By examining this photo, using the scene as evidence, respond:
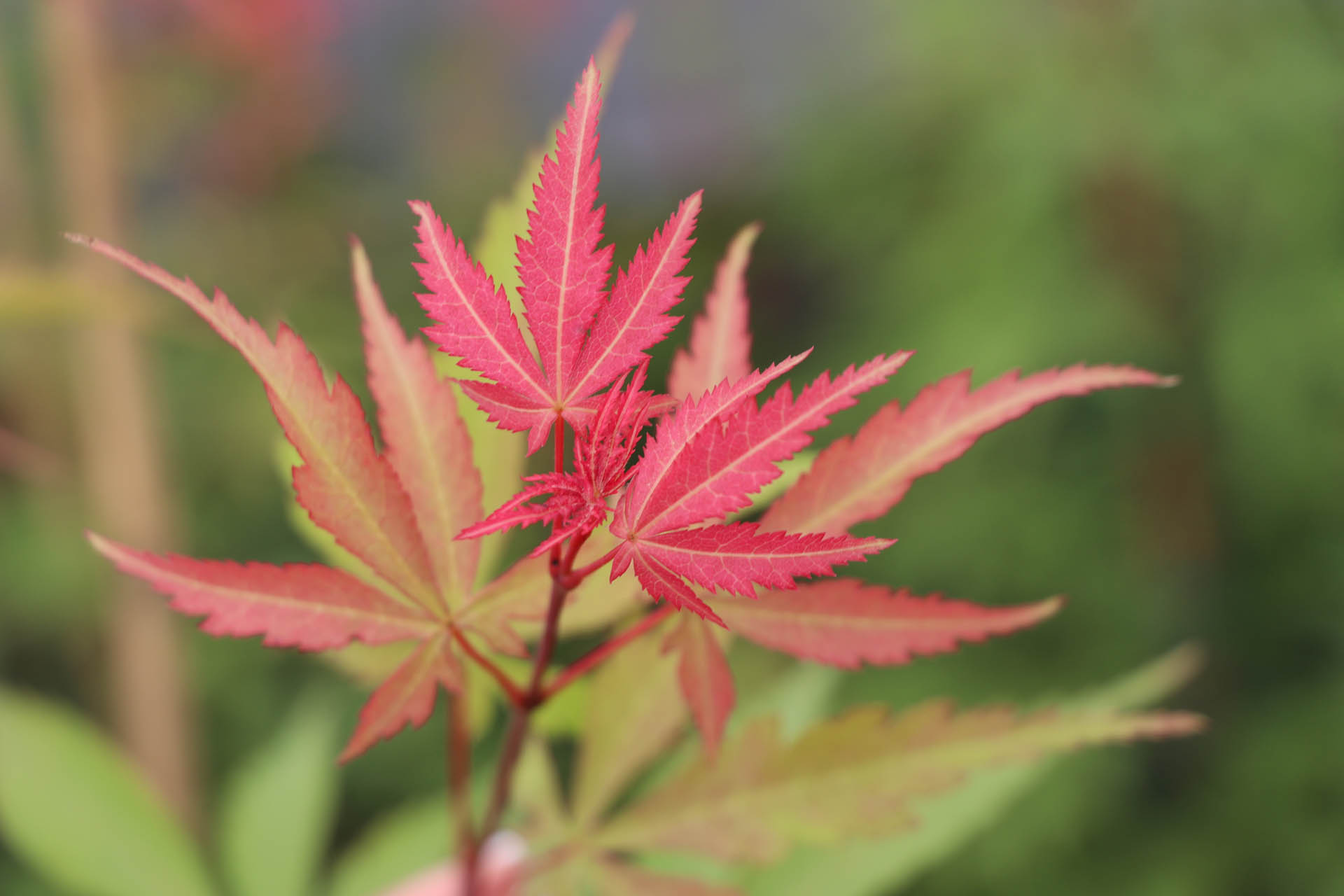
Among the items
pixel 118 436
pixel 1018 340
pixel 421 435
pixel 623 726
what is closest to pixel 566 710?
pixel 623 726

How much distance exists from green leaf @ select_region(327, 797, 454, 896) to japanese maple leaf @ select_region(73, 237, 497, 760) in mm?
285

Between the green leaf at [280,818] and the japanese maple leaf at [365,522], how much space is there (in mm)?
272

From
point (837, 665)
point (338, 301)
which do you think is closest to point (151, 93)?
point (338, 301)

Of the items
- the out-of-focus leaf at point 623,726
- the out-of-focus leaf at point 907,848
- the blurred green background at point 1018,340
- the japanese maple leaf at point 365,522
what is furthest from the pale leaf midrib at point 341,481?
the blurred green background at point 1018,340

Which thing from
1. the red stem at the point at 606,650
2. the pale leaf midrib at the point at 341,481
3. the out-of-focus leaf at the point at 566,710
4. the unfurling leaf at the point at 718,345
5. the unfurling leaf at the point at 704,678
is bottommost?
the unfurling leaf at the point at 704,678

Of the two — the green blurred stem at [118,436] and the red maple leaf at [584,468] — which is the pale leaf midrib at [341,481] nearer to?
the red maple leaf at [584,468]

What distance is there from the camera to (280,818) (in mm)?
458

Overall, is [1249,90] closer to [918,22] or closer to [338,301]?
[918,22]

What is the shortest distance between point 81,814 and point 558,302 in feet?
1.21

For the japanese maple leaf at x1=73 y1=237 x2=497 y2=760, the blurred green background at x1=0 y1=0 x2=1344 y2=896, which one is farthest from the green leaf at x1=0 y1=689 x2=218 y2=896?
the blurred green background at x1=0 y1=0 x2=1344 y2=896

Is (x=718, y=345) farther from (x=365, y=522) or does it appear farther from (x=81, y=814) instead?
(x=81, y=814)

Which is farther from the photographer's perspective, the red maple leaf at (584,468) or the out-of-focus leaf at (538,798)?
the out-of-focus leaf at (538,798)

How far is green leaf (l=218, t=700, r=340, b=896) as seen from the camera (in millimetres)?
449

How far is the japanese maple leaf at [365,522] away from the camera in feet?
0.64
